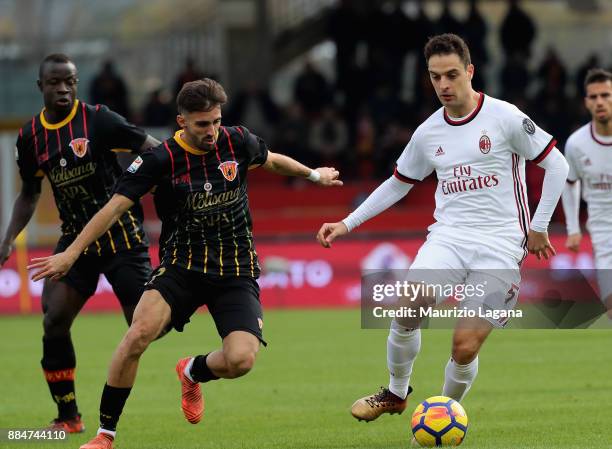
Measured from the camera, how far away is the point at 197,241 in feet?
25.5

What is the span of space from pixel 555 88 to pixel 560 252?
675cm

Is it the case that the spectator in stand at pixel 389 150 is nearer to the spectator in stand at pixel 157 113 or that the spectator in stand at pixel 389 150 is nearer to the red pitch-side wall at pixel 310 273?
the red pitch-side wall at pixel 310 273

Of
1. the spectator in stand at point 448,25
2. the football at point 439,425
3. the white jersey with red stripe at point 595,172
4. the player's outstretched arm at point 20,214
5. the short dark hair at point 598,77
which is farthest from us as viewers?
the spectator in stand at point 448,25

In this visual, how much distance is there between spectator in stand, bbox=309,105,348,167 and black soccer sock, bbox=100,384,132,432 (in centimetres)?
1632

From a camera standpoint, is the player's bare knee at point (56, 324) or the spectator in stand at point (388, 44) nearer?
the player's bare knee at point (56, 324)

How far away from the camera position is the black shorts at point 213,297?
7680mm

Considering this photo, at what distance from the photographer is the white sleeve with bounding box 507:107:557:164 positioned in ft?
26.1

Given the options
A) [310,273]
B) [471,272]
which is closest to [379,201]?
[471,272]

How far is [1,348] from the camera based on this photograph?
15055 millimetres

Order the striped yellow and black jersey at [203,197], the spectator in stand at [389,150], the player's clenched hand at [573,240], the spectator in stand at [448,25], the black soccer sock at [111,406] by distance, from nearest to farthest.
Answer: the black soccer sock at [111,406] → the striped yellow and black jersey at [203,197] → the player's clenched hand at [573,240] → the spectator in stand at [389,150] → the spectator in stand at [448,25]

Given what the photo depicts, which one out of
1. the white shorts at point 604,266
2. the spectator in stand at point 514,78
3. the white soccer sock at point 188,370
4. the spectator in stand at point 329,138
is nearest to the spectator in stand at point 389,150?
the spectator in stand at point 329,138

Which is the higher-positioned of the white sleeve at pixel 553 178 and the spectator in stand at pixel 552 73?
the spectator in stand at pixel 552 73

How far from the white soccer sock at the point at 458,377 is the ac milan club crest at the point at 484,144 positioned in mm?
1285

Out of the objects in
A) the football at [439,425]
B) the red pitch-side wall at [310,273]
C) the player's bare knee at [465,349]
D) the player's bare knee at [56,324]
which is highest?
the player's bare knee at [56,324]
